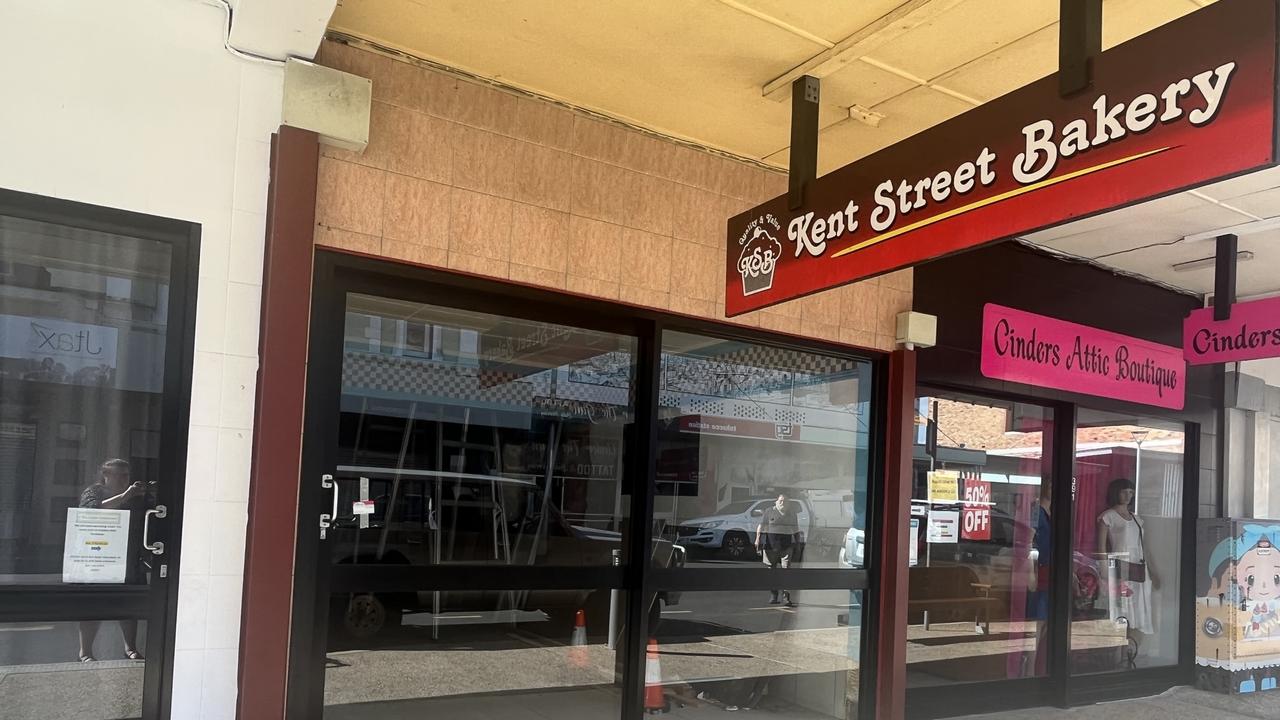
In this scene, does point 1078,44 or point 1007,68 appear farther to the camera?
point 1007,68

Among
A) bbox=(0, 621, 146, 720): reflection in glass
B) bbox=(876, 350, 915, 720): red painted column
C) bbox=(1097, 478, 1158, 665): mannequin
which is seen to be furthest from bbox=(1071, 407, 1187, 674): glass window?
bbox=(0, 621, 146, 720): reflection in glass

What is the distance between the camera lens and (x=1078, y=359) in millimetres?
6098

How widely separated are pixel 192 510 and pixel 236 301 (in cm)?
75

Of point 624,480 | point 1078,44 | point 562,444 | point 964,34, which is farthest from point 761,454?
point 1078,44

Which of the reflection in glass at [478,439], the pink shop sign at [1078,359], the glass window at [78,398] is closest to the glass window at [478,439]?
the reflection in glass at [478,439]

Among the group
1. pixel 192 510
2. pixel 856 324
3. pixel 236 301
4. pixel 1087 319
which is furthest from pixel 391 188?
pixel 1087 319

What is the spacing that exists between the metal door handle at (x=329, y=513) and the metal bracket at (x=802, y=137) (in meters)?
2.07

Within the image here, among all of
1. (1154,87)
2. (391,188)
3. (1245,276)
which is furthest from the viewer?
(1245,276)

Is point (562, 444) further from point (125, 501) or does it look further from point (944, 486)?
point (944, 486)

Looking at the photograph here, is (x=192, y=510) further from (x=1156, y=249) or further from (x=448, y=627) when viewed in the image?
(x=1156, y=249)

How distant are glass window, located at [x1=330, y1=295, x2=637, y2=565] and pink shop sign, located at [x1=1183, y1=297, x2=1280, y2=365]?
388 centimetres

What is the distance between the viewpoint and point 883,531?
511 centimetres

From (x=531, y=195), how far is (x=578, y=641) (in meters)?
2.03

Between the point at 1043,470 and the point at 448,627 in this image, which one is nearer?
the point at 448,627
